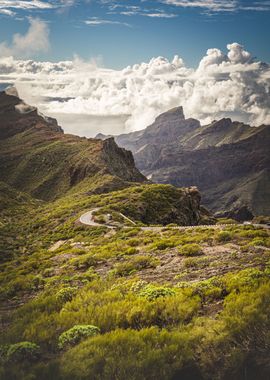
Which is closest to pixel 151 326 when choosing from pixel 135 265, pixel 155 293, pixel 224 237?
pixel 155 293

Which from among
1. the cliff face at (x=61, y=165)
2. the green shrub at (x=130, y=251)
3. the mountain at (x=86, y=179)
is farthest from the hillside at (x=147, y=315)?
the cliff face at (x=61, y=165)

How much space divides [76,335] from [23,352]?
147 cm

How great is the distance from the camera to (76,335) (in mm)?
10312

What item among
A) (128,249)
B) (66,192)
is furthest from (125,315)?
(66,192)

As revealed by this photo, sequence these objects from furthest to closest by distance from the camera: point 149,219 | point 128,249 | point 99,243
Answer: point 149,219, point 99,243, point 128,249

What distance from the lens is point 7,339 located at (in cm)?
1138

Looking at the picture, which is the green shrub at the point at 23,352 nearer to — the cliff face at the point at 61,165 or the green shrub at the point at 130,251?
the green shrub at the point at 130,251

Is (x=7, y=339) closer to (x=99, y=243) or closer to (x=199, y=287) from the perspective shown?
(x=199, y=287)

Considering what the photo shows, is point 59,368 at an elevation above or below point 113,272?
above

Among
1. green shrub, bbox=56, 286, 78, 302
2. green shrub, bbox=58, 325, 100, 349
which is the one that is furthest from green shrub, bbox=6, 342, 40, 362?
green shrub, bbox=56, 286, 78, 302

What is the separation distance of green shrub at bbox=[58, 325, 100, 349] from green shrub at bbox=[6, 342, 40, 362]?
68 cm

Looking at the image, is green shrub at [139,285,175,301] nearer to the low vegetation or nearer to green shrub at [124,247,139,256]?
the low vegetation

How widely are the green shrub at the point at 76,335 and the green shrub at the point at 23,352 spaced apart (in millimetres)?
678

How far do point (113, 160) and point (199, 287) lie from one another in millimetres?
131106
